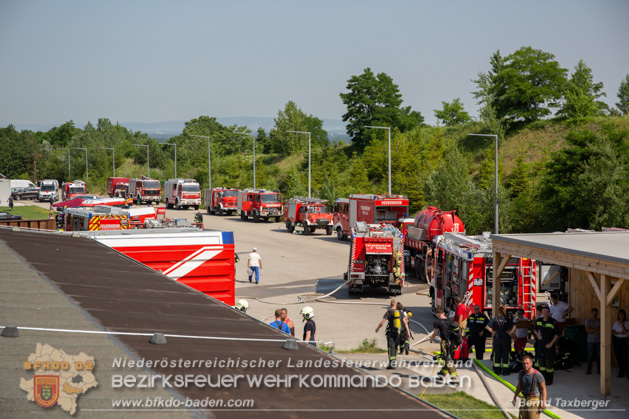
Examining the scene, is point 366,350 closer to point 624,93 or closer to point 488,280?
point 488,280

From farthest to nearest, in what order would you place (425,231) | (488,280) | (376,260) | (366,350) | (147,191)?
1. (147,191)
2. (425,231)
3. (376,260)
4. (488,280)
5. (366,350)

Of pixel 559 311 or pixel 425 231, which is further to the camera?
pixel 425 231

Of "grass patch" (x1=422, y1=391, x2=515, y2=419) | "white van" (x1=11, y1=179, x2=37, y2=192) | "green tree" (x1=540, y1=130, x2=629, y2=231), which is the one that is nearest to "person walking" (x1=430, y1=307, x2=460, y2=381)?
"grass patch" (x1=422, y1=391, x2=515, y2=419)

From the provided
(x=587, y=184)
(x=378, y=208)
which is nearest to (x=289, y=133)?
(x=378, y=208)

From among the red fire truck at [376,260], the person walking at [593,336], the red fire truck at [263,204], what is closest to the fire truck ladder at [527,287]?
the person walking at [593,336]

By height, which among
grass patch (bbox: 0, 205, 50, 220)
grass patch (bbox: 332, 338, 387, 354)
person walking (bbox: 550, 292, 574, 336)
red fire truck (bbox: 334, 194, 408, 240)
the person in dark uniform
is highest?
red fire truck (bbox: 334, 194, 408, 240)

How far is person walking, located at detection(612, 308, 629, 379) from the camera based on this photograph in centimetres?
1382

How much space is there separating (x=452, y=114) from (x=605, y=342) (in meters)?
91.3

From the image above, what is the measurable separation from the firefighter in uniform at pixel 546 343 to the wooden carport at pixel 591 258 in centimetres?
113

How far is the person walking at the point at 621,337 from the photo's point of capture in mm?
13820

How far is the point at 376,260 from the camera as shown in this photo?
961 inches

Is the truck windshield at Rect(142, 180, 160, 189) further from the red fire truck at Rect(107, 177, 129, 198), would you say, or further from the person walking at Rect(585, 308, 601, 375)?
the person walking at Rect(585, 308, 601, 375)

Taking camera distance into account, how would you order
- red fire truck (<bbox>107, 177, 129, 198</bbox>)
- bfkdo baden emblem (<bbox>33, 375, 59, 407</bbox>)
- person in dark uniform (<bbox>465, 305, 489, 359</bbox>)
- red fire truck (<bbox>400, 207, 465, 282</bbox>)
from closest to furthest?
bfkdo baden emblem (<bbox>33, 375, 59, 407</bbox>)
person in dark uniform (<bbox>465, 305, 489, 359</bbox>)
red fire truck (<bbox>400, 207, 465, 282</bbox>)
red fire truck (<bbox>107, 177, 129, 198</bbox>)

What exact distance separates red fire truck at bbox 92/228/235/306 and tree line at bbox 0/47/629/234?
20553 millimetres
